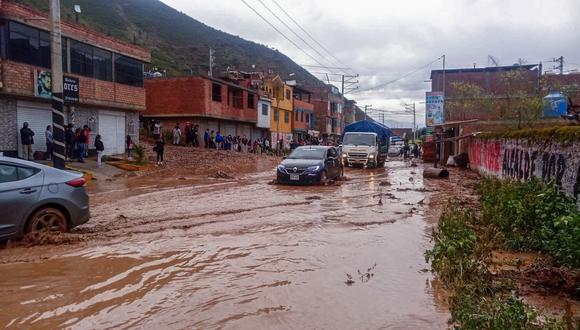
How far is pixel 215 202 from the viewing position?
1338 cm

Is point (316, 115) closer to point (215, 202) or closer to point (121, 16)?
Answer: point (121, 16)

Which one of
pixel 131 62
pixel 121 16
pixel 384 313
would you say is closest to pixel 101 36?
pixel 131 62

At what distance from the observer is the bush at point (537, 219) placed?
6.24 meters

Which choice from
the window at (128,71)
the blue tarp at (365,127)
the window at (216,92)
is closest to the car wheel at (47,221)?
the window at (128,71)

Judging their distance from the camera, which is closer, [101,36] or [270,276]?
[270,276]

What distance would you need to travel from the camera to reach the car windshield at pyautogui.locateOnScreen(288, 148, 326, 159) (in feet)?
60.0

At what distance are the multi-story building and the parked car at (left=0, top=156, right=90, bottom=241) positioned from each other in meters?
53.1

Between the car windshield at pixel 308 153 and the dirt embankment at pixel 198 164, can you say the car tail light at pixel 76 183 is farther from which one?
the dirt embankment at pixel 198 164

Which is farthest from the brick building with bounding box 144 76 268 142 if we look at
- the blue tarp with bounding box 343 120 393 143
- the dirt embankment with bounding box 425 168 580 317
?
the dirt embankment with bounding box 425 168 580 317

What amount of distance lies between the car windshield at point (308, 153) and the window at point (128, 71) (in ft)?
42.5

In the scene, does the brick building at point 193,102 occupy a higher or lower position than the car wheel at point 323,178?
higher

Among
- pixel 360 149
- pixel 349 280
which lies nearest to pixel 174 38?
pixel 360 149

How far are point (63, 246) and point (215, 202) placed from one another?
19.3ft

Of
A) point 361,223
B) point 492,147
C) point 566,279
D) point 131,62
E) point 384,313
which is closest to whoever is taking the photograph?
point 384,313
